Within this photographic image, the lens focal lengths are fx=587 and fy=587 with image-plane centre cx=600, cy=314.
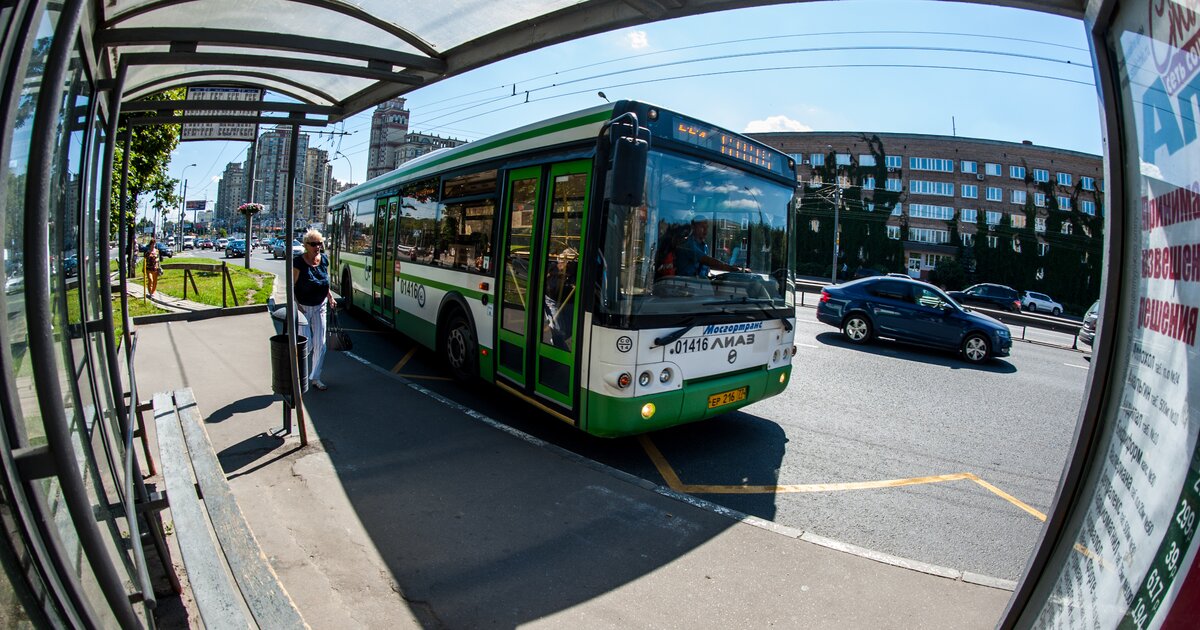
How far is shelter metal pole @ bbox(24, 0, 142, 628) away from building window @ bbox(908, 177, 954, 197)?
6757 centimetres

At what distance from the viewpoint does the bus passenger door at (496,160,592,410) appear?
543 cm

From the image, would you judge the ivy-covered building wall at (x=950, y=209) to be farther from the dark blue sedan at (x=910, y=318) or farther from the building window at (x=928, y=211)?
the dark blue sedan at (x=910, y=318)

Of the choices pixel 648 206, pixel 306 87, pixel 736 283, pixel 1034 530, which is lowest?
pixel 1034 530

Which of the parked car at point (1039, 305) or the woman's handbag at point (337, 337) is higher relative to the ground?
the parked car at point (1039, 305)

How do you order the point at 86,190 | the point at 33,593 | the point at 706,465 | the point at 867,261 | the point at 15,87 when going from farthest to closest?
the point at 867,261
the point at 706,465
the point at 86,190
the point at 33,593
the point at 15,87

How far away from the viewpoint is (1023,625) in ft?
6.04

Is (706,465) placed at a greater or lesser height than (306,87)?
lesser

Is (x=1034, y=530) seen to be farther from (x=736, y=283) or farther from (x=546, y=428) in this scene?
(x=546, y=428)

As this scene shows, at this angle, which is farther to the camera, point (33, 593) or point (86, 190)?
point (86, 190)

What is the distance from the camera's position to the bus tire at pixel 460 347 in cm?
715

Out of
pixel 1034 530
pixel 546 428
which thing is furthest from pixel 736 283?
pixel 1034 530

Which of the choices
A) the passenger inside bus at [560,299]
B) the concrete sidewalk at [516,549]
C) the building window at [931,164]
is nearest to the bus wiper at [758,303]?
the passenger inside bus at [560,299]

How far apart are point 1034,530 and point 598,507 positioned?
3448mm

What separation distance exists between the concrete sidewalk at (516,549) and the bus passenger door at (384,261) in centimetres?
450
